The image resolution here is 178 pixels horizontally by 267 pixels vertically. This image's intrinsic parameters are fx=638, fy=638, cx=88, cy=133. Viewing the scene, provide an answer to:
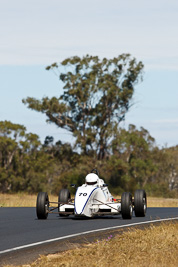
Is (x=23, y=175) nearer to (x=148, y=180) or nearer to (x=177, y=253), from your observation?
(x=148, y=180)

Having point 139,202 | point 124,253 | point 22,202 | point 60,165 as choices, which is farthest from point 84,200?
point 60,165

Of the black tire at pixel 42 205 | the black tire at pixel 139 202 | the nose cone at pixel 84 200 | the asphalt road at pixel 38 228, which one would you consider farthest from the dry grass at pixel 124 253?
the black tire at pixel 139 202

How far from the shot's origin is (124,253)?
36.3ft

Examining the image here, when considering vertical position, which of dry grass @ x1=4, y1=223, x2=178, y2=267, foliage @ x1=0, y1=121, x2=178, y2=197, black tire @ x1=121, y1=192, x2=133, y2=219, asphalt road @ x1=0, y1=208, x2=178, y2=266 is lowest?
dry grass @ x1=4, y1=223, x2=178, y2=267

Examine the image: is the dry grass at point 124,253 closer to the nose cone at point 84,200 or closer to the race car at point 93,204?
the nose cone at point 84,200

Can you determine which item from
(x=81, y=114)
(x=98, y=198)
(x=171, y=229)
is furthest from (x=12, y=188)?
(x=171, y=229)

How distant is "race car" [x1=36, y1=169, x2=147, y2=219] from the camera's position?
61.3 ft

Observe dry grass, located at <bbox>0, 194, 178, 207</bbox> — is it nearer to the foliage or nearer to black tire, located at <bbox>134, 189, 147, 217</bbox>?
black tire, located at <bbox>134, 189, 147, 217</bbox>

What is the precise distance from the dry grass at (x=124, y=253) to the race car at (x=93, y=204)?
5.07 meters

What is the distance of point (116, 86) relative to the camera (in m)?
66.1

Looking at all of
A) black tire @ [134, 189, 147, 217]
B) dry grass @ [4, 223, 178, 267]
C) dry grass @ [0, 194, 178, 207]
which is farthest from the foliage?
dry grass @ [4, 223, 178, 267]

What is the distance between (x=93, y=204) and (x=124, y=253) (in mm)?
8334

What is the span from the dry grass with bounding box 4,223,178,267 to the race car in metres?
5.07

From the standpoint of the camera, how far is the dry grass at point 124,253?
10.0 m
